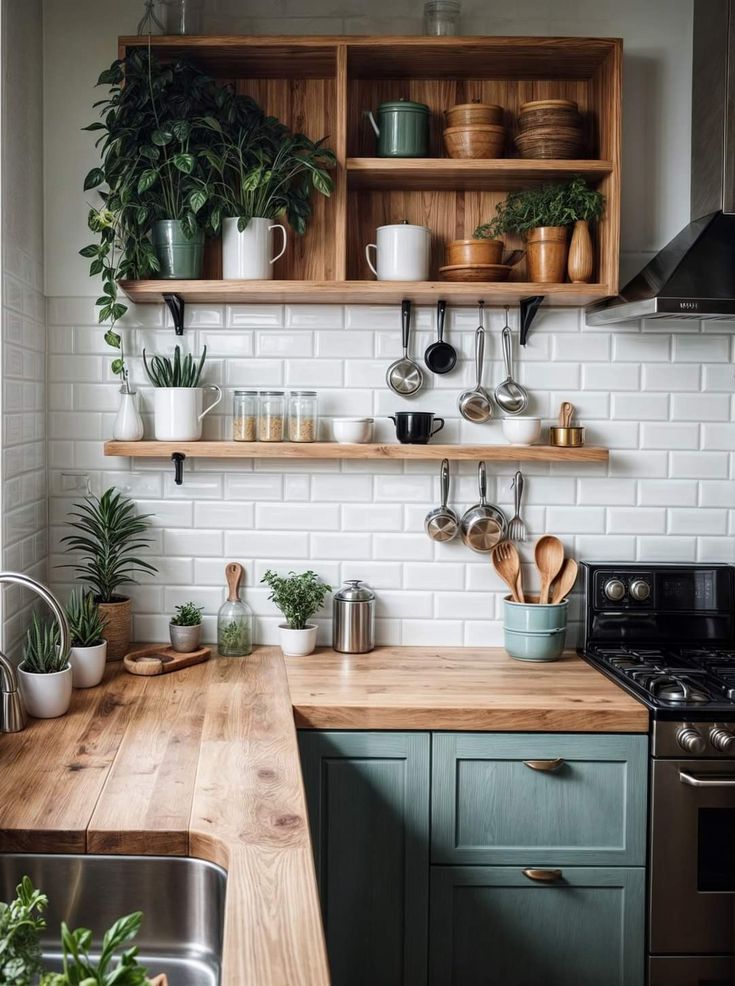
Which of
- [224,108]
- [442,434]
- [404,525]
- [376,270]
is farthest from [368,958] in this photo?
[224,108]

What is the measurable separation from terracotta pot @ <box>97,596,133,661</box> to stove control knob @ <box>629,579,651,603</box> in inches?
56.5

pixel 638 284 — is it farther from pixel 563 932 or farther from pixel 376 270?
pixel 563 932

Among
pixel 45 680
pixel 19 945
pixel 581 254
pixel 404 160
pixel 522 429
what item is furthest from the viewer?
pixel 522 429

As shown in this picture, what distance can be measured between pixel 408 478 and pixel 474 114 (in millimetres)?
1029

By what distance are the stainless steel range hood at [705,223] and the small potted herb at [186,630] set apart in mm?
1425

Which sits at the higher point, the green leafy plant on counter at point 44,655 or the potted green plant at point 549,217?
the potted green plant at point 549,217

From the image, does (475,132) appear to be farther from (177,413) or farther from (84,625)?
(84,625)

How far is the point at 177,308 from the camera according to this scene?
292 centimetres

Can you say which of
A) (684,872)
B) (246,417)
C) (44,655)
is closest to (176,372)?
(246,417)

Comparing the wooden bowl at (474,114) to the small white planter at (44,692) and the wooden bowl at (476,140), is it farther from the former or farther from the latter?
the small white planter at (44,692)

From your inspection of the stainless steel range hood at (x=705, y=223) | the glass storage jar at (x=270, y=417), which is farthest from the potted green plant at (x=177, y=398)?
the stainless steel range hood at (x=705, y=223)

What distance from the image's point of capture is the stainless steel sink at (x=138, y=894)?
5.58 ft

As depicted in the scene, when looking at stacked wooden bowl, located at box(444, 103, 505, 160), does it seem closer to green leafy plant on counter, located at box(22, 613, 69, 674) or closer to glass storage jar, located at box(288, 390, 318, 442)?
glass storage jar, located at box(288, 390, 318, 442)

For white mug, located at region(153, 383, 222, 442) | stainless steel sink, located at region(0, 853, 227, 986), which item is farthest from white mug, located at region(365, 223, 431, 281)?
stainless steel sink, located at region(0, 853, 227, 986)
